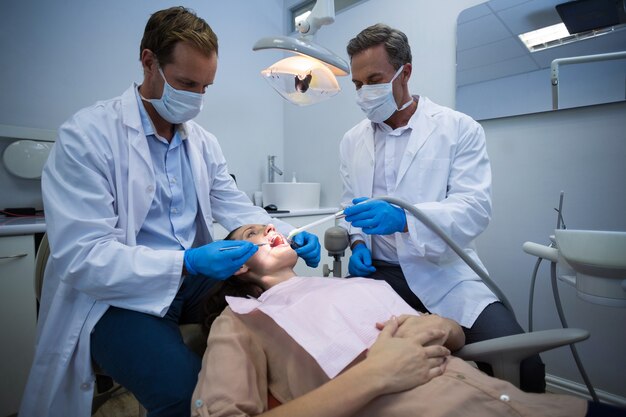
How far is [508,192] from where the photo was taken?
1840mm

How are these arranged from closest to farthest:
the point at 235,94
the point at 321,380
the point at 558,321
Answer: the point at 321,380, the point at 558,321, the point at 235,94

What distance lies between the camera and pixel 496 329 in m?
1.05

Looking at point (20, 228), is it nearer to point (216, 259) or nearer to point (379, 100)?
point (216, 259)

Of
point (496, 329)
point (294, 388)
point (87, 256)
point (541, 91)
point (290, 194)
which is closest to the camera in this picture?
point (294, 388)

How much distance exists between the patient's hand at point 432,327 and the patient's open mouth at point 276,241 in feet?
1.58

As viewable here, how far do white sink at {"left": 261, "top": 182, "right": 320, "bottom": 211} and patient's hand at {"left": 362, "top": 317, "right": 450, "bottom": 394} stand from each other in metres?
1.71

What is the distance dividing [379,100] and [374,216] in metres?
0.54

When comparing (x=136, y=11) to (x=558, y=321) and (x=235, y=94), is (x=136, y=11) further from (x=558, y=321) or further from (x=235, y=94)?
(x=558, y=321)

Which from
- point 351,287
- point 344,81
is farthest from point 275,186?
point 351,287

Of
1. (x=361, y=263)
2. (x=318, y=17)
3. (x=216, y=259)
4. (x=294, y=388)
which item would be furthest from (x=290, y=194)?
(x=294, y=388)

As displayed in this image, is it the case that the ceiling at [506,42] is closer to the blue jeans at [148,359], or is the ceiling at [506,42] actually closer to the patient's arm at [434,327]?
the patient's arm at [434,327]

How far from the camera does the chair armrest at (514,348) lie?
0.78 m

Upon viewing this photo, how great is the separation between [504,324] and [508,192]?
1.01m

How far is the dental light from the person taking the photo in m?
1.26
